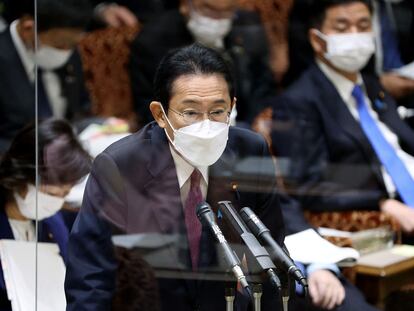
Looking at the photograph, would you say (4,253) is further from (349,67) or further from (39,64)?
(349,67)

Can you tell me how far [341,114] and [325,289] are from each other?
0.76 metres

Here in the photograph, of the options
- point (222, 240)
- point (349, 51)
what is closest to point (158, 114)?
point (222, 240)

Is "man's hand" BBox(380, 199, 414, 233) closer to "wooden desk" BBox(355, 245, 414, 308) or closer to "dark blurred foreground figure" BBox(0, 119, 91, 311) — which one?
"wooden desk" BBox(355, 245, 414, 308)

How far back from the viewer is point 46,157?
3.08 metres

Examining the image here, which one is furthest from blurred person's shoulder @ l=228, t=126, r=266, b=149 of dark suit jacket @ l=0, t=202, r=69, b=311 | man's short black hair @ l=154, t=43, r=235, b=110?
dark suit jacket @ l=0, t=202, r=69, b=311

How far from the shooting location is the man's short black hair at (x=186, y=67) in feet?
8.64

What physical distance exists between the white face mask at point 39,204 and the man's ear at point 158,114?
50 centimetres

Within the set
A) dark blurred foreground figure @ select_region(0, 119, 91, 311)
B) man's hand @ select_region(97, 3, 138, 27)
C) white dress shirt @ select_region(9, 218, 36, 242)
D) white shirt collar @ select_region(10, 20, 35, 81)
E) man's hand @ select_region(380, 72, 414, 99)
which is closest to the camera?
dark blurred foreground figure @ select_region(0, 119, 91, 311)

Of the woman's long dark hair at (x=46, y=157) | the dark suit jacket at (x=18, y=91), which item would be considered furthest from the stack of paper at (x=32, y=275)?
the dark suit jacket at (x=18, y=91)

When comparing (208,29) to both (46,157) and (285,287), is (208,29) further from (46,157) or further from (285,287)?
(285,287)

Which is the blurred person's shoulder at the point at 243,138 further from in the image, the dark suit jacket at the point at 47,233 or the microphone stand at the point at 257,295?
the dark suit jacket at the point at 47,233

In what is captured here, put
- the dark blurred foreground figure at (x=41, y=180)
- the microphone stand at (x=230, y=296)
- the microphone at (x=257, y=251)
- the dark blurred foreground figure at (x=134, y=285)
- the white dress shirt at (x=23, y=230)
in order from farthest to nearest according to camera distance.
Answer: the white dress shirt at (x=23, y=230) < the dark blurred foreground figure at (x=41, y=180) < the dark blurred foreground figure at (x=134, y=285) < the microphone stand at (x=230, y=296) < the microphone at (x=257, y=251)

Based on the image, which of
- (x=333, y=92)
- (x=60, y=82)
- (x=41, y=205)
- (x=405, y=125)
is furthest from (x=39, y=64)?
(x=405, y=125)

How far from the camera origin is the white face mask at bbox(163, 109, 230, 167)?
2590mm
